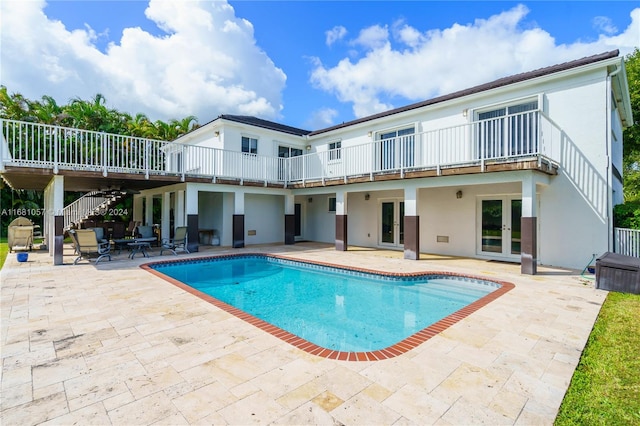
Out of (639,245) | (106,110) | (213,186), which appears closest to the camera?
(639,245)

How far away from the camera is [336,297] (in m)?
7.07

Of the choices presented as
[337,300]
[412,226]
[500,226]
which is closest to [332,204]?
[412,226]

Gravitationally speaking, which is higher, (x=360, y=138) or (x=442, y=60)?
(x=442, y=60)

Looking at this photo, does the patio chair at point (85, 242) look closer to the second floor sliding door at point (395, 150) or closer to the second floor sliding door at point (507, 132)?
the second floor sliding door at point (395, 150)

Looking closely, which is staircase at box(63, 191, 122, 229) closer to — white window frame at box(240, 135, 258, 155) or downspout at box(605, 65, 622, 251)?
white window frame at box(240, 135, 258, 155)

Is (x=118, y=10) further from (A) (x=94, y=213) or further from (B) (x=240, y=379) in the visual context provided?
(B) (x=240, y=379)

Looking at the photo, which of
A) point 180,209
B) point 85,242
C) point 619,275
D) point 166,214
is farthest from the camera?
point 166,214

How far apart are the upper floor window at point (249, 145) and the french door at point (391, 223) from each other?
695 centimetres

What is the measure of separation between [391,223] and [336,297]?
800 cm

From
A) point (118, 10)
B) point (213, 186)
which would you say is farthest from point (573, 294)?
point (118, 10)

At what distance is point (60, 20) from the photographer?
1001 cm

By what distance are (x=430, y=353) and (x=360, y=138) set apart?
12.1m

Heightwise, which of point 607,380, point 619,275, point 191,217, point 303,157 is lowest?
point 607,380

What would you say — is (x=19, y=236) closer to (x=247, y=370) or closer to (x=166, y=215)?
(x=166, y=215)
